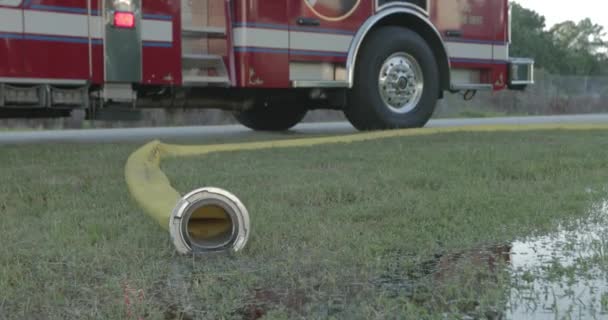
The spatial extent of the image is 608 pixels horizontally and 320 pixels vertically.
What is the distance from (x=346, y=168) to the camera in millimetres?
4410

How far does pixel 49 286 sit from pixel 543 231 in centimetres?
165

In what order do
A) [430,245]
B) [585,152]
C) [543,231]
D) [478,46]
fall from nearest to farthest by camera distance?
[430,245] < [543,231] < [585,152] < [478,46]

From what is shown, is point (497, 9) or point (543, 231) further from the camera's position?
point (497, 9)

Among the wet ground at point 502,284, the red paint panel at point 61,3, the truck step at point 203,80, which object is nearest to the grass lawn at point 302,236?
the wet ground at point 502,284

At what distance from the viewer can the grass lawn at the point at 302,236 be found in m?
1.94

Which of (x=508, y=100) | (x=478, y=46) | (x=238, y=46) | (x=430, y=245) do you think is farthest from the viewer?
(x=508, y=100)

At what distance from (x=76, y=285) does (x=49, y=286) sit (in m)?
0.07

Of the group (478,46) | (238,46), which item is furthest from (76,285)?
(478,46)

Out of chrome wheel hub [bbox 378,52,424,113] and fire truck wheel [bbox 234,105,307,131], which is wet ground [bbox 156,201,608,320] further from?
fire truck wheel [bbox 234,105,307,131]

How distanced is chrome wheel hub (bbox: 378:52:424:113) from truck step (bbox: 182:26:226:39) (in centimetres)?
174

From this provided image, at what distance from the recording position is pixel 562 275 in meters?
2.14

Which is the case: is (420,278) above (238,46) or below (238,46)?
below

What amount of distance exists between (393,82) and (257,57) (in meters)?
1.63

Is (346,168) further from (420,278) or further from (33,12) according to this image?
(33,12)
